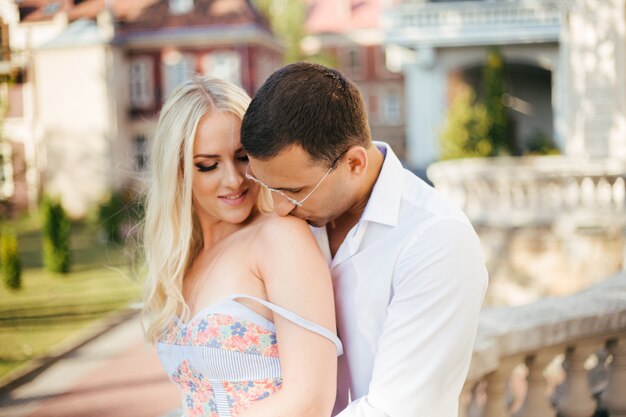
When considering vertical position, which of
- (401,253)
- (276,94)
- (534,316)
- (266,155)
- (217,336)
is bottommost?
(534,316)

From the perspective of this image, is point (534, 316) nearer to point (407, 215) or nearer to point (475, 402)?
point (475, 402)

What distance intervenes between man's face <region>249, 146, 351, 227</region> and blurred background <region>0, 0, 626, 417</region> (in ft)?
2.43

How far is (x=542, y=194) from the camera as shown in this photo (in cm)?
966

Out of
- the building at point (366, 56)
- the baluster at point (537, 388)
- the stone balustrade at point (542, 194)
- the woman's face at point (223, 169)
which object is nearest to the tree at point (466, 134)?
the stone balustrade at point (542, 194)

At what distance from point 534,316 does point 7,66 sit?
12599 millimetres

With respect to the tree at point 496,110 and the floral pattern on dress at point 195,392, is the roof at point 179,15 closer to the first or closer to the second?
the tree at point 496,110

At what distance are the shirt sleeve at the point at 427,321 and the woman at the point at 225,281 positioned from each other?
0.77ft

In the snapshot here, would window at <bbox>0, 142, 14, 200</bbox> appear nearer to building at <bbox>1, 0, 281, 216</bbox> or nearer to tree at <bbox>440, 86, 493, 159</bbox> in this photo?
tree at <bbox>440, 86, 493, 159</bbox>

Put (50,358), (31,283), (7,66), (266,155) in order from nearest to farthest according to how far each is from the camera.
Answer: (266,155), (50,358), (7,66), (31,283)

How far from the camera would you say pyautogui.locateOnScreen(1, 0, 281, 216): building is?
31.0 metres

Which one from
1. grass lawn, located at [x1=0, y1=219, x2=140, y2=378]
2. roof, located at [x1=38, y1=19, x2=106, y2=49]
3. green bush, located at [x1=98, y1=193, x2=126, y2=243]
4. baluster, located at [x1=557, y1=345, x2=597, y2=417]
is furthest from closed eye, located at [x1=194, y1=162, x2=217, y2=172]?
roof, located at [x1=38, y1=19, x2=106, y2=49]

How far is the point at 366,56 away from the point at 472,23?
80.0 feet

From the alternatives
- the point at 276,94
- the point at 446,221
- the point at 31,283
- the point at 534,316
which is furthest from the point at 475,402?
the point at 31,283

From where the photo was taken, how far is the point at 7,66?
13555 mm
